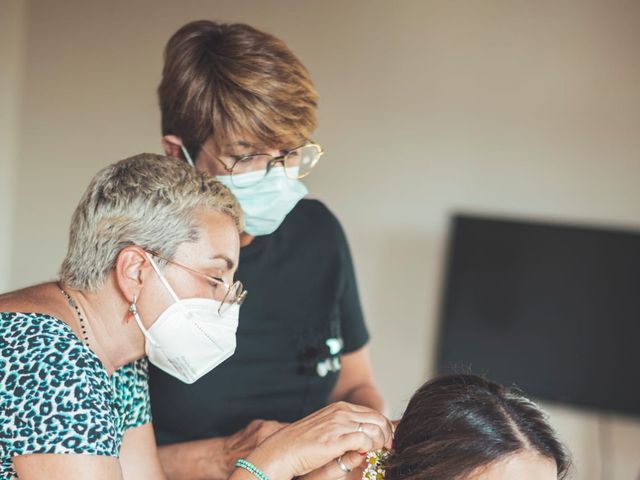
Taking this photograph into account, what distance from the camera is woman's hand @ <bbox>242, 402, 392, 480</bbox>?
A: 1.29 meters

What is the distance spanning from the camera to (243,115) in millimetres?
1496

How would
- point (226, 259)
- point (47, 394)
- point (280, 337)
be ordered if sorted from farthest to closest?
point (280, 337)
point (226, 259)
point (47, 394)

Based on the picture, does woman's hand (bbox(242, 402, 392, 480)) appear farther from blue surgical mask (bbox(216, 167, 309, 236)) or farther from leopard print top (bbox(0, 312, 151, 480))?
blue surgical mask (bbox(216, 167, 309, 236))

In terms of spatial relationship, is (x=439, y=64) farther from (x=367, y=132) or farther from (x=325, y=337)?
(x=325, y=337)

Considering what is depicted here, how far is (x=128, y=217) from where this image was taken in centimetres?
130

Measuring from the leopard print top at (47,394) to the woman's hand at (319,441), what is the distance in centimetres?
26

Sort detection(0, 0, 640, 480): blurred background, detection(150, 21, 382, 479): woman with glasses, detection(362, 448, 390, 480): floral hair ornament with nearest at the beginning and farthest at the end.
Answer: detection(362, 448, 390, 480): floral hair ornament → detection(150, 21, 382, 479): woman with glasses → detection(0, 0, 640, 480): blurred background

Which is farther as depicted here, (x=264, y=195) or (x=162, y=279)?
(x=264, y=195)

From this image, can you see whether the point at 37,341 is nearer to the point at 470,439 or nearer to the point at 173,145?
the point at 173,145

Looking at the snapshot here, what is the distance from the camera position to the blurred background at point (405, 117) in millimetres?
3371

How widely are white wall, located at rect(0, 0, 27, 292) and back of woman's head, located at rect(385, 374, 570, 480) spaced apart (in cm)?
257

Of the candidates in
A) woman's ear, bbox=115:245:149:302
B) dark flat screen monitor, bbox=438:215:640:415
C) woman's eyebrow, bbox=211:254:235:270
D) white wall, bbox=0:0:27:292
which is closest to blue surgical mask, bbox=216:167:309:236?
woman's eyebrow, bbox=211:254:235:270

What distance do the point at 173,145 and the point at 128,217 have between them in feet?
1.06

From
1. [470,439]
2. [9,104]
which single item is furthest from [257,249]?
[9,104]
